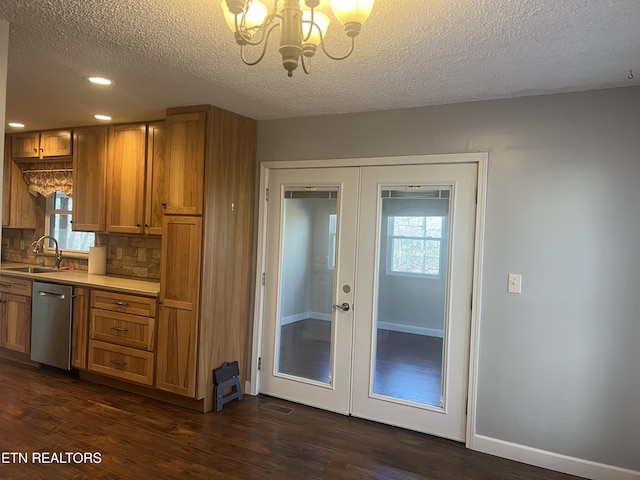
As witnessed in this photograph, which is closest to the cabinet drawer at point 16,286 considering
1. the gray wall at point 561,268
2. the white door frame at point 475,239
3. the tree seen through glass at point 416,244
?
the white door frame at point 475,239

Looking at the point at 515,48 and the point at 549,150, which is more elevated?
the point at 515,48

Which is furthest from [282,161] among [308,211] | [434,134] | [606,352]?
[606,352]

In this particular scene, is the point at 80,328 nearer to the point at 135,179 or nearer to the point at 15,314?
the point at 15,314

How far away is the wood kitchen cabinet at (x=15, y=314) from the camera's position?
14.1 feet

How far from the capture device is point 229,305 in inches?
147

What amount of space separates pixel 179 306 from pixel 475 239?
2.28m

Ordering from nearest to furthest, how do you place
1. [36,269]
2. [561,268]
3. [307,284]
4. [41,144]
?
1. [561,268]
2. [307,284]
3. [41,144]
4. [36,269]

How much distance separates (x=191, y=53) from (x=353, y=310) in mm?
2150

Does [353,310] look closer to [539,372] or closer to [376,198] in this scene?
[376,198]

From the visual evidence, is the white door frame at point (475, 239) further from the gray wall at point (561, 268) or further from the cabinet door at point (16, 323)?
the cabinet door at point (16, 323)

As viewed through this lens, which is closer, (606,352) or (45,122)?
(606,352)

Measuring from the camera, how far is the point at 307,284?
12.4 ft

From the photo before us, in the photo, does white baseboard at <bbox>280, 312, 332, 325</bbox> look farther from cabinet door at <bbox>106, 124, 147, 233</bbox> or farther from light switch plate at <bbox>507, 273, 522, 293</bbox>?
cabinet door at <bbox>106, 124, 147, 233</bbox>

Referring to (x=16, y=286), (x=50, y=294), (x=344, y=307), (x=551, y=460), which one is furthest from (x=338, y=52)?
(x=16, y=286)
